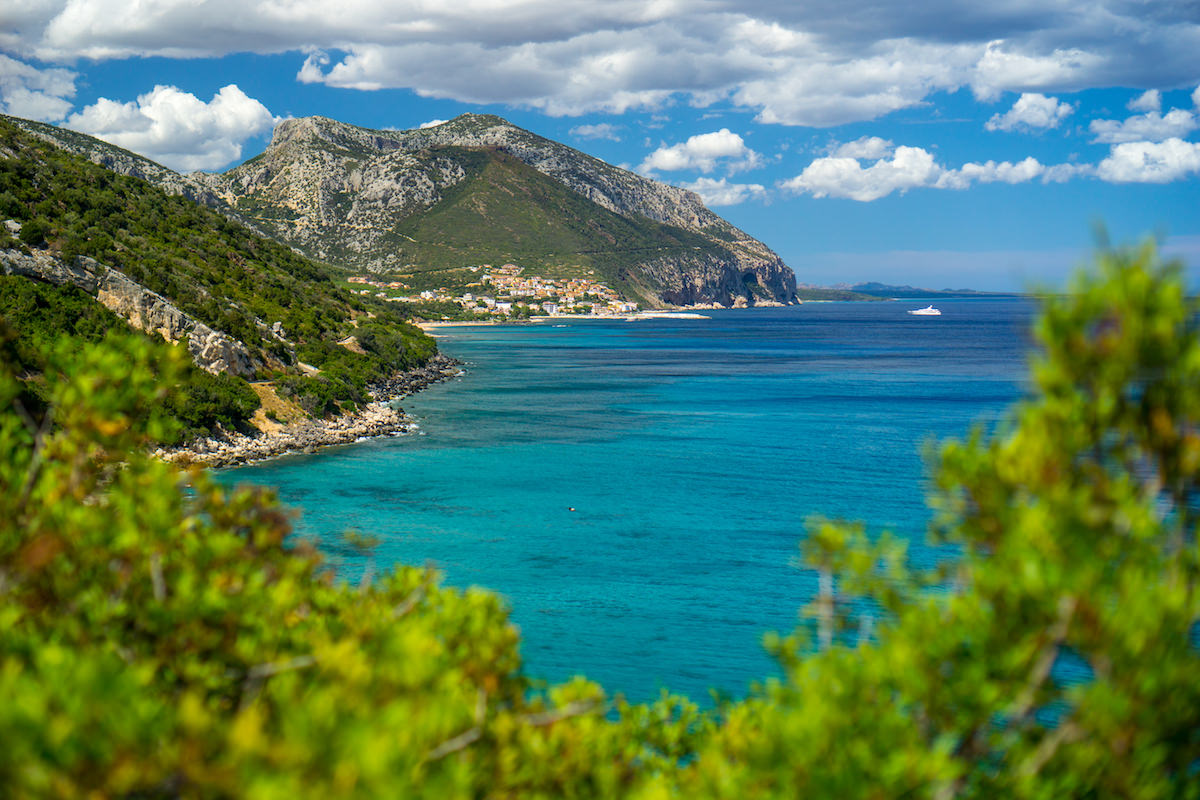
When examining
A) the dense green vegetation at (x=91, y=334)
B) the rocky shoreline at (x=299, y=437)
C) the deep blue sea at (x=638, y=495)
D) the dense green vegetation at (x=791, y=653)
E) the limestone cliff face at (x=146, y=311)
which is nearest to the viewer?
the dense green vegetation at (x=791, y=653)

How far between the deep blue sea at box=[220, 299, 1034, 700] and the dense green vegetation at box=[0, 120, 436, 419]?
646 centimetres

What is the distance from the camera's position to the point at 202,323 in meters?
57.5

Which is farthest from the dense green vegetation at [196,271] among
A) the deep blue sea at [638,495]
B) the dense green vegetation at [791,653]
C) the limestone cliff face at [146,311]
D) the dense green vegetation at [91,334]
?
the dense green vegetation at [791,653]

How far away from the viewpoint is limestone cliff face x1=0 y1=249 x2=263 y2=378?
52.8m

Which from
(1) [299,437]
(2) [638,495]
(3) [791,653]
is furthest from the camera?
(1) [299,437]

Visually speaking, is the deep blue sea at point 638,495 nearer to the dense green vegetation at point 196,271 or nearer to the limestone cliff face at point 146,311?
the dense green vegetation at point 196,271

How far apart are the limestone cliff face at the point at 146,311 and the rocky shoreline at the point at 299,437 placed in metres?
6.08

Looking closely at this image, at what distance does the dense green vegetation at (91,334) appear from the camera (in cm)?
4475

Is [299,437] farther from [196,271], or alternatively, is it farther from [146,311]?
[196,271]

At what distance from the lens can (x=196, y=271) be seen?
68.1 m

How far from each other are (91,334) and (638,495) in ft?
108

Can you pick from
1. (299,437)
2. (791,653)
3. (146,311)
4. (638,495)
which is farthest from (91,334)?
(791,653)

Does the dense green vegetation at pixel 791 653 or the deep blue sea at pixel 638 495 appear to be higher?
the dense green vegetation at pixel 791 653

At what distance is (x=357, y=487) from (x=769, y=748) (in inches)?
1555
